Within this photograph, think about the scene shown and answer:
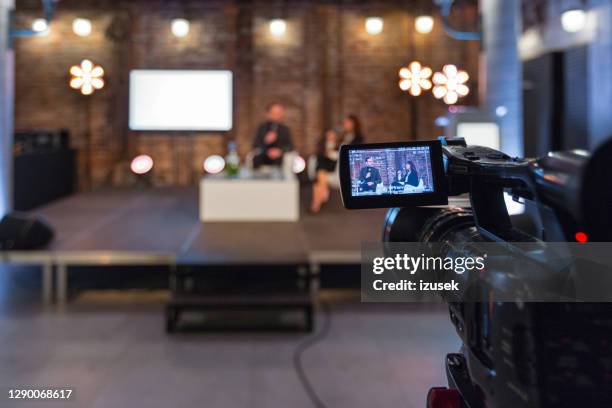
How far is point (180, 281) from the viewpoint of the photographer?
426 cm

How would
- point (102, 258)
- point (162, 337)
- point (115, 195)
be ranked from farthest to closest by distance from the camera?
point (115, 195), point (102, 258), point (162, 337)

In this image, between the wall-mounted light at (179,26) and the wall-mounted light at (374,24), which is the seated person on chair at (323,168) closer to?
the wall-mounted light at (374,24)

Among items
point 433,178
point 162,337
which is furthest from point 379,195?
point 162,337

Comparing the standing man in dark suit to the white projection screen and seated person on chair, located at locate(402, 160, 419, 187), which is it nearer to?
the white projection screen

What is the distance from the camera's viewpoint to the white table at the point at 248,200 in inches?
239

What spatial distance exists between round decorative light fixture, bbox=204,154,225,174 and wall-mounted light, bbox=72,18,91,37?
9.52ft

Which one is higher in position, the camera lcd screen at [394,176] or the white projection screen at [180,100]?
the white projection screen at [180,100]

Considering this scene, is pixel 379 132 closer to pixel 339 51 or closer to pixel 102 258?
pixel 339 51

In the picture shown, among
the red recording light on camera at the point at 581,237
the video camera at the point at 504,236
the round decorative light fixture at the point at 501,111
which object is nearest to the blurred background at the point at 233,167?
the round decorative light fixture at the point at 501,111

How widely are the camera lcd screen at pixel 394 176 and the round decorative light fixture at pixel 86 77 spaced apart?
10293 mm

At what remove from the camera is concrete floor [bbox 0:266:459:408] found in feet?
9.80

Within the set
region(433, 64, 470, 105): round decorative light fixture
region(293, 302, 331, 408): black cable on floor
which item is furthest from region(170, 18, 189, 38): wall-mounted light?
region(293, 302, 331, 408): black cable on floor

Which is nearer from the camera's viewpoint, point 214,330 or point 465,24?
point 214,330

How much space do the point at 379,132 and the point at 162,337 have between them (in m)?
7.54
